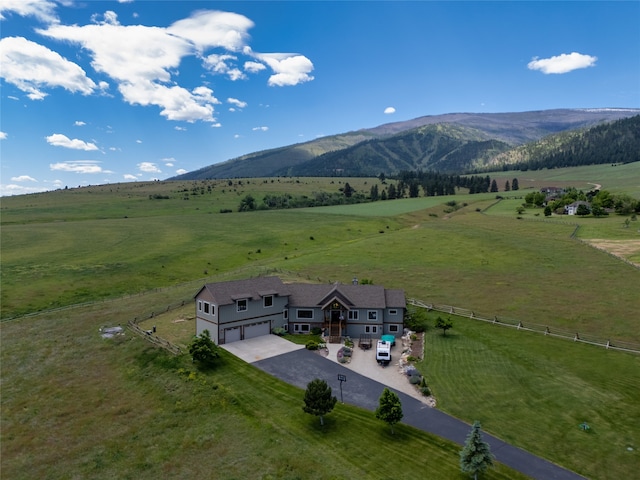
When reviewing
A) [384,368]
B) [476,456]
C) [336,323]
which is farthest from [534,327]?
[476,456]

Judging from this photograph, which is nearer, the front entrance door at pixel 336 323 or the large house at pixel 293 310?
the large house at pixel 293 310

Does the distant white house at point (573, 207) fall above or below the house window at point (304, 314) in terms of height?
above

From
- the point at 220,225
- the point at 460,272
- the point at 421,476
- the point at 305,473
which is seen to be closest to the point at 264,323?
the point at 305,473

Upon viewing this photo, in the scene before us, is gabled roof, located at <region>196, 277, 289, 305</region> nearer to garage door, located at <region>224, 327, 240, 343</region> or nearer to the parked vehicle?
garage door, located at <region>224, 327, 240, 343</region>

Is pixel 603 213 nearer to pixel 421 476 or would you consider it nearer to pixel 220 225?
pixel 220 225

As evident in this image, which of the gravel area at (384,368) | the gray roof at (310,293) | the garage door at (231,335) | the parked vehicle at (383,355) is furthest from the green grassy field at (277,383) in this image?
the gray roof at (310,293)

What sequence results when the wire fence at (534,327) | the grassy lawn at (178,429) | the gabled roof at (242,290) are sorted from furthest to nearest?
1. the gabled roof at (242,290)
2. the wire fence at (534,327)
3. the grassy lawn at (178,429)

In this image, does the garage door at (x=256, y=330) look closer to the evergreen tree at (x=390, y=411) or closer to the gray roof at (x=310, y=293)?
the gray roof at (x=310, y=293)
